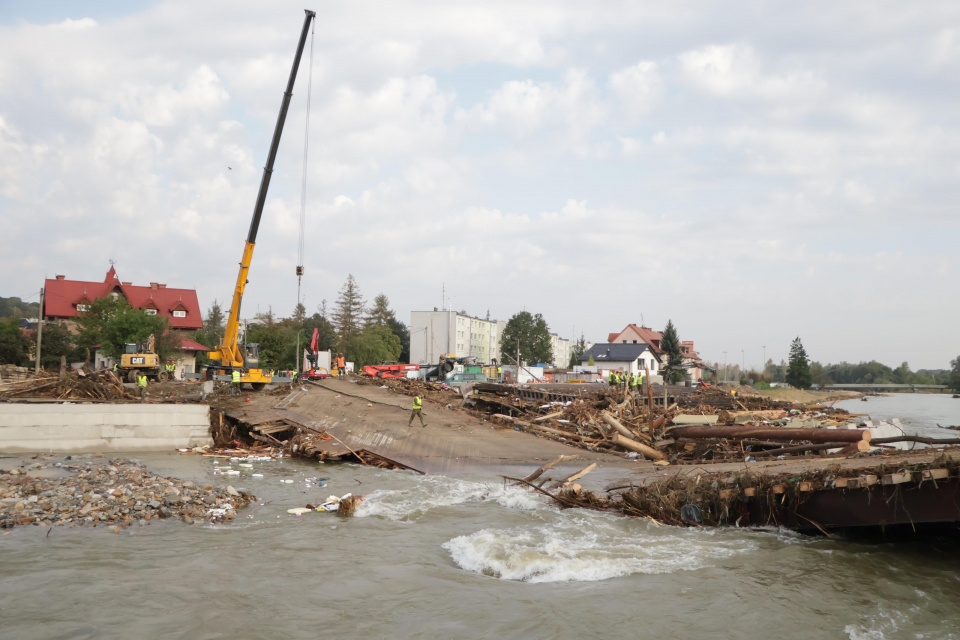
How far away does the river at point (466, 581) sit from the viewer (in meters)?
7.46

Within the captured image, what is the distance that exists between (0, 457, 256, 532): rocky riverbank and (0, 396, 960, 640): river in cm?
47

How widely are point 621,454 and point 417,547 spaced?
1029 cm

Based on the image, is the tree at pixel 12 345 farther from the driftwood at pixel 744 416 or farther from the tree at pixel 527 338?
the tree at pixel 527 338

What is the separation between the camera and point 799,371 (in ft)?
312

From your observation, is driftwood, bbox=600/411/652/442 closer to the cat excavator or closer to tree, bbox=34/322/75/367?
the cat excavator

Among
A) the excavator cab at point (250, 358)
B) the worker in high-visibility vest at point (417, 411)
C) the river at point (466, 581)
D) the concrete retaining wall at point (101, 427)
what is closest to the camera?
the river at point (466, 581)

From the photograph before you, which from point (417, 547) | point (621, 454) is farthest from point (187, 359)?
point (417, 547)

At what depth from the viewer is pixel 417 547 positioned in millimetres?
10711

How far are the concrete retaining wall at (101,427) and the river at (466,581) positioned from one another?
36.9ft

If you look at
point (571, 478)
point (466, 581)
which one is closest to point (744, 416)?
point (571, 478)

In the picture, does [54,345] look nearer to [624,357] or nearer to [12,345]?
[12,345]

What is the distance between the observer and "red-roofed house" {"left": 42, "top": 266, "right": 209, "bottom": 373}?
6495 centimetres

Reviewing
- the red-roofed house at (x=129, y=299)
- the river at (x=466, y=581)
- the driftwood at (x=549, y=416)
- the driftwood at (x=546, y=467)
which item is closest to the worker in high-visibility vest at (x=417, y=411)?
the driftwood at (x=549, y=416)

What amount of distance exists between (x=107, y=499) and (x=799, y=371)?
3891 inches
